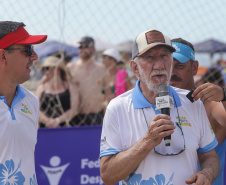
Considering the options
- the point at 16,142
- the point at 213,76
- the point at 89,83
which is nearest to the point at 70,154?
the point at 89,83

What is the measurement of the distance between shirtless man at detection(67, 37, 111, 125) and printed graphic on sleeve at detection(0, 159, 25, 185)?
11.8 feet

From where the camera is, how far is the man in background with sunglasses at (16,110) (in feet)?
7.62

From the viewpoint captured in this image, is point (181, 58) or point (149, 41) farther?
point (181, 58)

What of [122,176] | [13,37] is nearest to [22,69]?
[13,37]

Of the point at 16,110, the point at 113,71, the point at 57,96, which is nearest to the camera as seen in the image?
the point at 16,110

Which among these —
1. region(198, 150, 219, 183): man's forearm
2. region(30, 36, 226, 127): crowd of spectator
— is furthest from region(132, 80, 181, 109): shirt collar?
region(30, 36, 226, 127): crowd of spectator

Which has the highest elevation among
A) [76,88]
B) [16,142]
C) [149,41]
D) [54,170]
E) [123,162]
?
[149,41]

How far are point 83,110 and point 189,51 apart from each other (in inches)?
127

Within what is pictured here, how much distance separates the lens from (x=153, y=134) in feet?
7.05

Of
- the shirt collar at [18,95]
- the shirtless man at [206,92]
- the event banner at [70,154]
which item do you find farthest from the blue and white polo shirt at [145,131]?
the event banner at [70,154]

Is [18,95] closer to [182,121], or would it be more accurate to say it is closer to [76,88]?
[182,121]

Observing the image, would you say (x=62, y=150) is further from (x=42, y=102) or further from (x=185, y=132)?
(x=185, y=132)

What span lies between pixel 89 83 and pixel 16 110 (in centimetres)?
387

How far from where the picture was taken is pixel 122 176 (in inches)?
90.1
